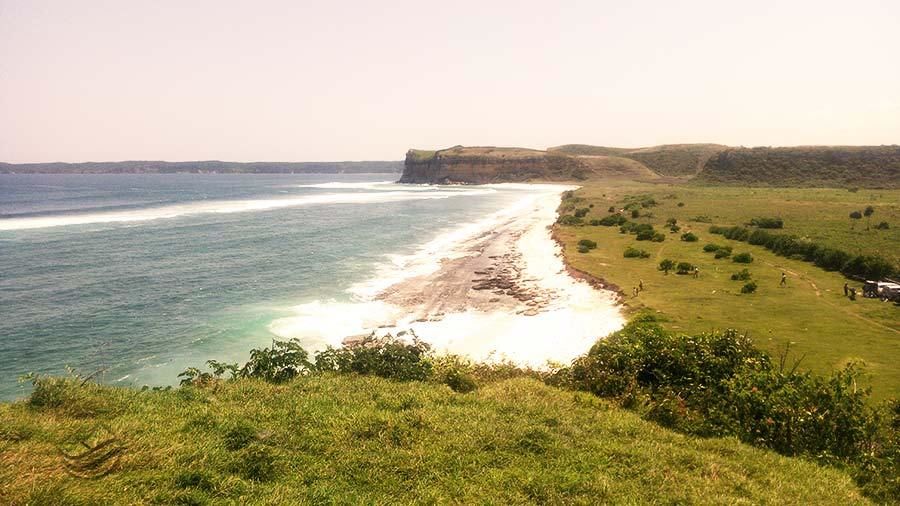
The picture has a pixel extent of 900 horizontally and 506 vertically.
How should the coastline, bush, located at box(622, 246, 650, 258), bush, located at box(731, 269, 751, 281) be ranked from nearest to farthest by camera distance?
the coastline
bush, located at box(731, 269, 751, 281)
bush, located at box(622, 246, 650, 258)

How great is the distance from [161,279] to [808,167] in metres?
148

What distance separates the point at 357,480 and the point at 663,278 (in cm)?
3288

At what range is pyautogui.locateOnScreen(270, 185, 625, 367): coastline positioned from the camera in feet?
88.0

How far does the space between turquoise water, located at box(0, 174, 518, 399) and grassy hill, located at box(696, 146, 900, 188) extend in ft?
291

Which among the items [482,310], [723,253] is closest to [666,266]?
[723,253]

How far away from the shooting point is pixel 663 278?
121ft

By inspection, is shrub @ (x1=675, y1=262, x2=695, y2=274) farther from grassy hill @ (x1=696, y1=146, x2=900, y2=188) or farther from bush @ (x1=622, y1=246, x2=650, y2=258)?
grassy hill @ (x1=696, y1=146, x2=900, y2=188)

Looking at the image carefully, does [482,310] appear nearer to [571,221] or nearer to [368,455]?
[368,455]

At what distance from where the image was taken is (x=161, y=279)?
42656 mm

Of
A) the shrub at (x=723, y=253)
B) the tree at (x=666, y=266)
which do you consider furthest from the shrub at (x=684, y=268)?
the shrub at (x=723, y=253)

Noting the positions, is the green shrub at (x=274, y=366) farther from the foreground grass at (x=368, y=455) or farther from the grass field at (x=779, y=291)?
the grass field at (x=779, y=291)

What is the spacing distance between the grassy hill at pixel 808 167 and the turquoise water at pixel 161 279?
88.8 m

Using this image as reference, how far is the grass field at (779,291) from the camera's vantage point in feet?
71.9

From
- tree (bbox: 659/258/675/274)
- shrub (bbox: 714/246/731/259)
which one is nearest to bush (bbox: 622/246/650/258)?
tree (bbox: 659/258/675/274)
